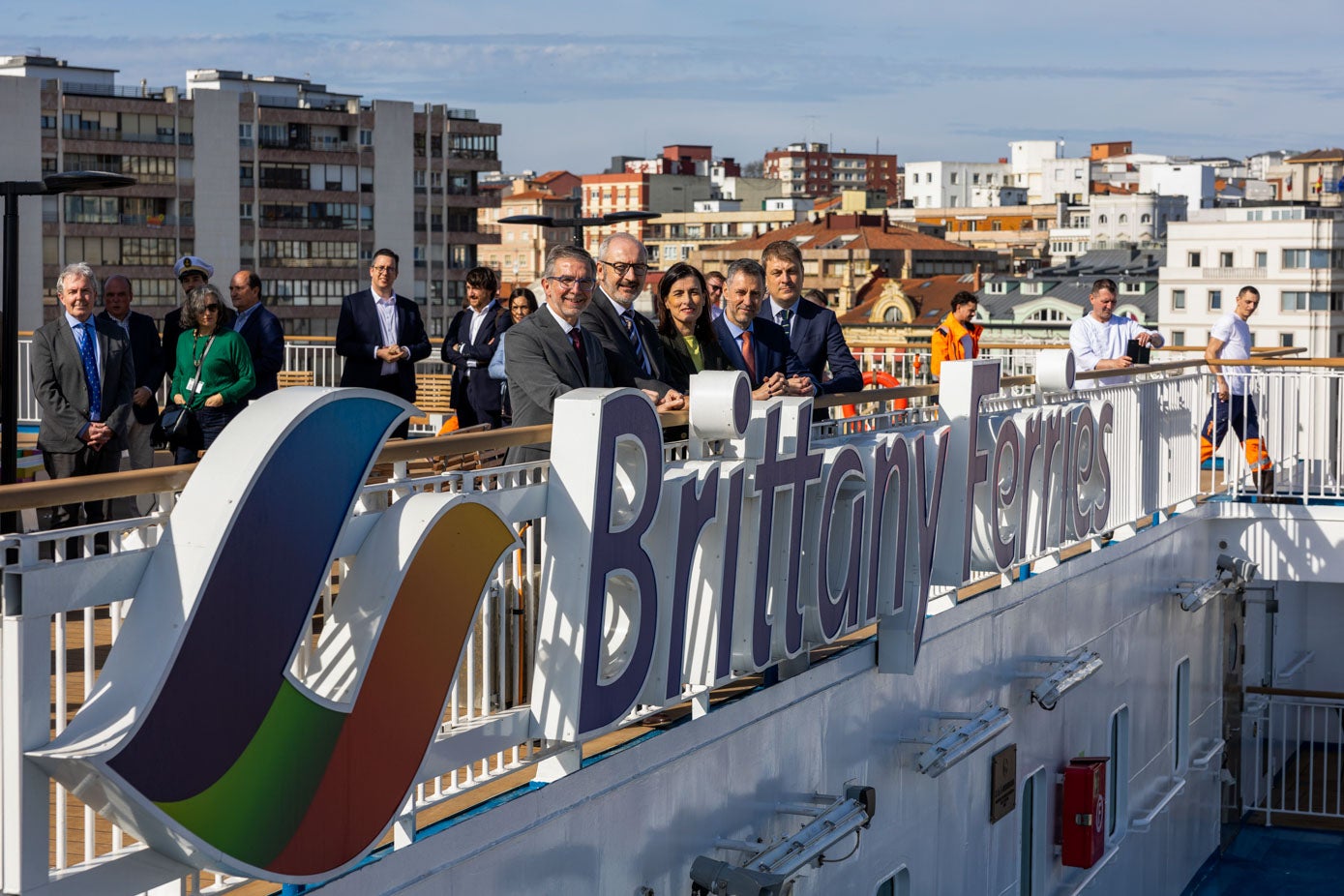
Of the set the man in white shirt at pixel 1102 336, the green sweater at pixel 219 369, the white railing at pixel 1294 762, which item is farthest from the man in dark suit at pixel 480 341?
the white railing at pixel 1294 762

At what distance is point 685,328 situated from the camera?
8.16 meters

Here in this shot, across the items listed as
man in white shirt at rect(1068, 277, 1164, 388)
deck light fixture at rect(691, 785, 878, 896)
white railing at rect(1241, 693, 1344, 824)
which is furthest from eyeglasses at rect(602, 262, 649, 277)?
white railing at rect(1241, 693, 1344, 824)

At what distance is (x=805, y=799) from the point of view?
328 inches

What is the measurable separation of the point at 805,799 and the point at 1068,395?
451 cm

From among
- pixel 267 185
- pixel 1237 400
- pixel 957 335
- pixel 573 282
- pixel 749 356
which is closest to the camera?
pixel 573 282

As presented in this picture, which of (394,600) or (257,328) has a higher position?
(257,328)

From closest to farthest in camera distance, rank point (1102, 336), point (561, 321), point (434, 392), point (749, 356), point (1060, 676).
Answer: point (561, 321), point (749, 356), point (1060, 676), point (1102, 336), point (434, 392)

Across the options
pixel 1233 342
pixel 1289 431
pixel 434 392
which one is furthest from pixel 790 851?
pixel 434 392

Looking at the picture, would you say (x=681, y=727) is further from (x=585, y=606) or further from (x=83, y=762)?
(x=83, y=762)

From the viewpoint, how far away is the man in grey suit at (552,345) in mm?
6852

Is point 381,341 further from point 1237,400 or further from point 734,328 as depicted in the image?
point 1237,400

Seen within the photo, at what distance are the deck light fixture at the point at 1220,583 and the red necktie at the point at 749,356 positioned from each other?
744cm

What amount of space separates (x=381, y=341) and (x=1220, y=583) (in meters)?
8.06

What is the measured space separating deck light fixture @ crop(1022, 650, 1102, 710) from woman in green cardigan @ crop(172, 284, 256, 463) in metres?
5.37
